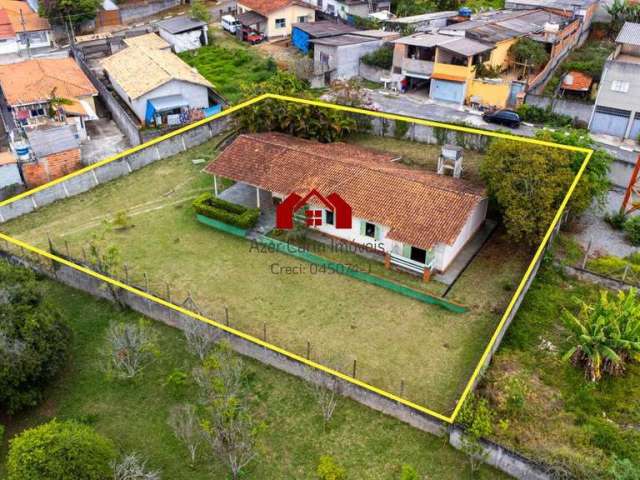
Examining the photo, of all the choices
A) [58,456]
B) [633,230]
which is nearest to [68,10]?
[58,456]

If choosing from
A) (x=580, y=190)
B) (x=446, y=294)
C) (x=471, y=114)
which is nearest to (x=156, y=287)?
(x=446, y=294)

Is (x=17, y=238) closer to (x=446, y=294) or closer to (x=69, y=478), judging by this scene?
(x=69, y=478)

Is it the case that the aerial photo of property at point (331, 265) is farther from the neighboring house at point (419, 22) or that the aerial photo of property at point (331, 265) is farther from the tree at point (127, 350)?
the neighboring house at point (419, 22)

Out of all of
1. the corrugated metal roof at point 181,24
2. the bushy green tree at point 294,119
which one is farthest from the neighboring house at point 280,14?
the bushy green tree at point 294,119

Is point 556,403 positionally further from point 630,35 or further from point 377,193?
point 630,35

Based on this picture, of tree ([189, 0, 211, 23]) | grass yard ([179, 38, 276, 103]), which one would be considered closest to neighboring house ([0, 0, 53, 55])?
tree ([189, 0, 211, 23])

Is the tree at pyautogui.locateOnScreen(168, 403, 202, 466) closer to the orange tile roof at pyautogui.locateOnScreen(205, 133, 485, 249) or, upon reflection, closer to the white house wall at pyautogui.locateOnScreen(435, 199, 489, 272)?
the orange tile roof at pyautogui.locateOnScreen(205, 133, 485, 249)
